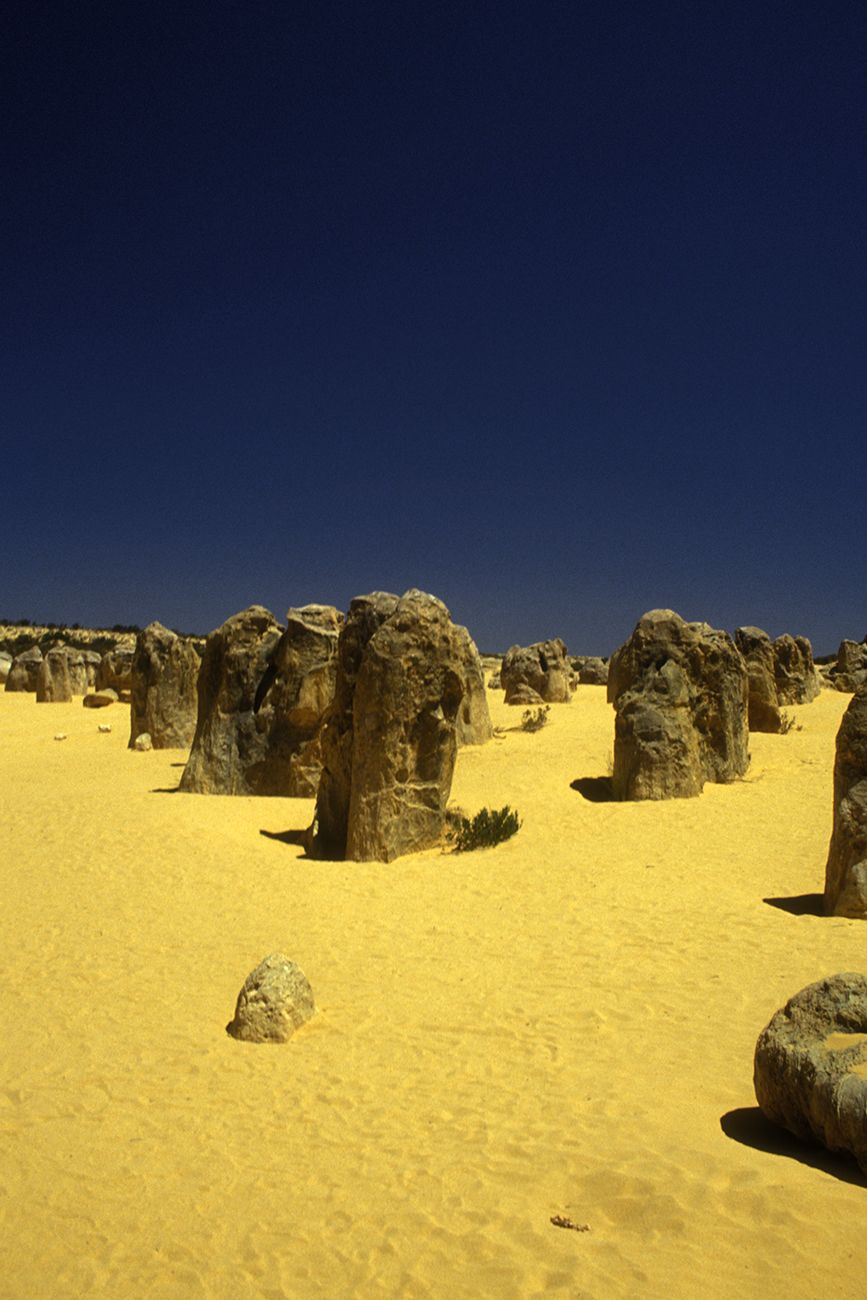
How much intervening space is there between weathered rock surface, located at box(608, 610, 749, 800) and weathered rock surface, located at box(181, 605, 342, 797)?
4.59m

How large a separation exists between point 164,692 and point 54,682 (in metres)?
10.7

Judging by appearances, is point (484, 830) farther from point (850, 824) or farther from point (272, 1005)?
point (272, 1005)

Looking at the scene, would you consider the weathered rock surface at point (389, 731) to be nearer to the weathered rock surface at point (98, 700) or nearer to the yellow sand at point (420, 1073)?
the yellow sand at point (420, 1073)

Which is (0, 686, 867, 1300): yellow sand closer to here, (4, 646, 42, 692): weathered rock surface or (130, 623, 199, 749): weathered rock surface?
(130, 623, 199, 749): weathered rock surface

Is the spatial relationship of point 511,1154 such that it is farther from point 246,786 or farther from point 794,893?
point 246,786

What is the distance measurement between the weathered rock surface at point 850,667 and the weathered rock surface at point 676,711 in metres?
14.6

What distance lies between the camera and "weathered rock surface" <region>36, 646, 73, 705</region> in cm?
2802

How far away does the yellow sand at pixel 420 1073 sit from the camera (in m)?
3.40

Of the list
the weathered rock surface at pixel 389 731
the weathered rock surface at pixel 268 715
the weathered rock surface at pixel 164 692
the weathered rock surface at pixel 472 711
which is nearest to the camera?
the weathered rock surface at pixel 389 731

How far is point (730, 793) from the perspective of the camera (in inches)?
515

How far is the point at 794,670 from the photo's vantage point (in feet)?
76.4

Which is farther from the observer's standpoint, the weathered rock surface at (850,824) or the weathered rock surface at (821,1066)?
the weathered rock surface at (850,824)

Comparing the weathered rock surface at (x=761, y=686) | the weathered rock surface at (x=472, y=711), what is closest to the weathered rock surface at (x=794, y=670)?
the weathered rock surface at (x=761, y=686)

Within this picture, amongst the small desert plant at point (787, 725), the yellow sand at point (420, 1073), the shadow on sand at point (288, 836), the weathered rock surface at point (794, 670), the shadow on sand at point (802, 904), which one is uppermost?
the weathered rock surface at point (794, 670)
